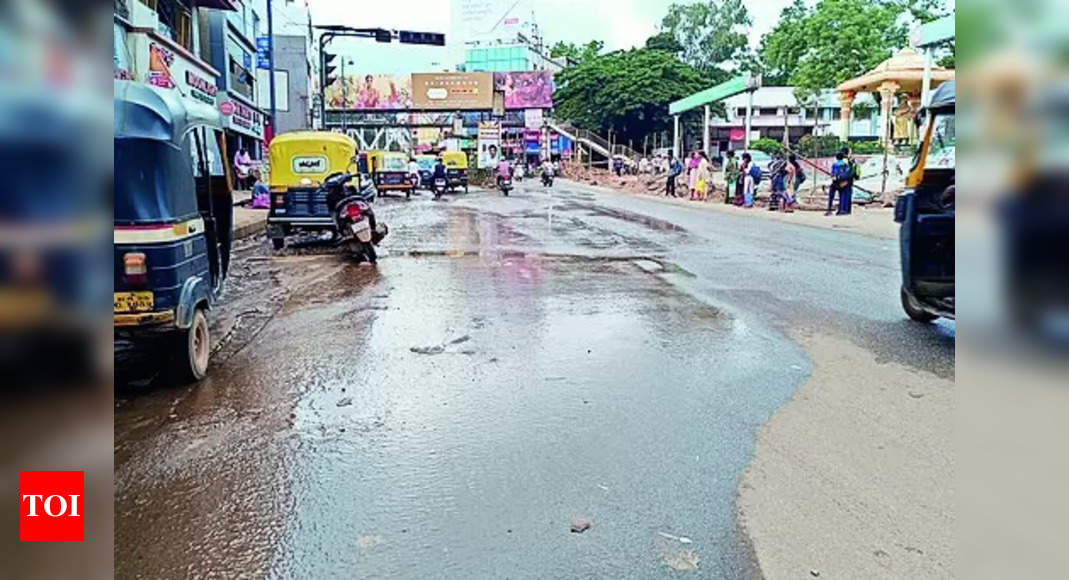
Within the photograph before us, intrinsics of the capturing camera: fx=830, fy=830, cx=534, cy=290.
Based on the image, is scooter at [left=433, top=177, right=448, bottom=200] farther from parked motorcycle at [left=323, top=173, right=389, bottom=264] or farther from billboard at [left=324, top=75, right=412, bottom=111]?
billboard at [left=324, top=75, right=412, bottom=111]

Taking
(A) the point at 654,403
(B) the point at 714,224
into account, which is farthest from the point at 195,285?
(B) the point at 714,224

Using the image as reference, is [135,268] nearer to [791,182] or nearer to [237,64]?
[791,182]

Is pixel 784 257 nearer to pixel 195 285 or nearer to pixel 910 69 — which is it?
pixel 195 285

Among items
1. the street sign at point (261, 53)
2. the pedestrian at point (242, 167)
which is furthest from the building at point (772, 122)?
the pedestrian at point (242, 167)

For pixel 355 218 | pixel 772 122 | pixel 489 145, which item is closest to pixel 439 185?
pixel 489 145

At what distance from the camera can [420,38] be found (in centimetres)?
3275

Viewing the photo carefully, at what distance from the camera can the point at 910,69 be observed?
2608 centimetres

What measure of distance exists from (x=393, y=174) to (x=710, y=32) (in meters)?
46.3

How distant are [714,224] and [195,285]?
15815mm

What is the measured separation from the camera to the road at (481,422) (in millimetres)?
3291

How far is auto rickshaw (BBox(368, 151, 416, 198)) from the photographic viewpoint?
35094 millimetres

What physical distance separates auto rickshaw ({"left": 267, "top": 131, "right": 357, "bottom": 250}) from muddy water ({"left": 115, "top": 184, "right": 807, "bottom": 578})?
627 centimetres

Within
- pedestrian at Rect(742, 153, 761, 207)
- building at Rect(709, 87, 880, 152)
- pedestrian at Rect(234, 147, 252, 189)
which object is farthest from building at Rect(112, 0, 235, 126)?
building at Rect(709, 87, 880, 152)

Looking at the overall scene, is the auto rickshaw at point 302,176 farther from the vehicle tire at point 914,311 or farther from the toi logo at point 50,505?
the toi logo at point 50,505
